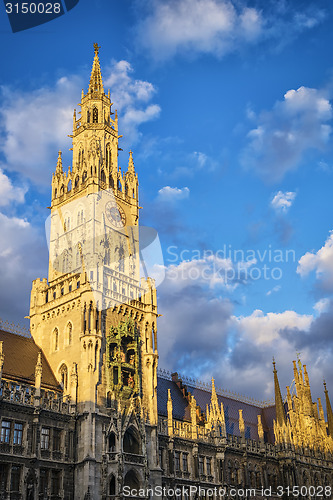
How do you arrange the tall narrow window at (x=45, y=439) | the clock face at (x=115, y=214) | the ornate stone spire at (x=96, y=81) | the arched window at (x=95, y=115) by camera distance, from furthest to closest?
the ornate stone spire at (x=96, y=81) < the arched window at (x=95, y=115) < the clock face at (x=115, y=214) < the tall narrow window at (x=45, y=439)

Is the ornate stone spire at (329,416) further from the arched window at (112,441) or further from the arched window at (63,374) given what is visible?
the arched window at (63,374)

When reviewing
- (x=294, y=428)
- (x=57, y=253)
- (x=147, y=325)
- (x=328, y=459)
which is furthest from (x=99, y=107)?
(x=328, y=459)

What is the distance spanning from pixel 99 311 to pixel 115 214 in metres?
13.3

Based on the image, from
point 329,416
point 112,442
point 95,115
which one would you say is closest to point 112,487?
point 112,442

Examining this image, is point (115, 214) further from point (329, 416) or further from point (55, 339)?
point (329, 416)

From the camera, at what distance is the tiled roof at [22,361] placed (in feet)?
161

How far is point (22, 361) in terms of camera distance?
169 feet

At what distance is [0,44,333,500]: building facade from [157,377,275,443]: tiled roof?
294 mm

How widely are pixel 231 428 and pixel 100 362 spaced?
28056mm

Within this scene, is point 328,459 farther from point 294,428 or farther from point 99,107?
point 99,107

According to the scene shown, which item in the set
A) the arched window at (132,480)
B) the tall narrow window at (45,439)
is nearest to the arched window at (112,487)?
the arched window at (132,480)

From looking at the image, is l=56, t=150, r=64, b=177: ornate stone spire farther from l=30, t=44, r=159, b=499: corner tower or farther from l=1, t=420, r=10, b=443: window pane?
l=1, t=420, r=10, b=443: window pane

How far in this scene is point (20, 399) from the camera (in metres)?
45.6

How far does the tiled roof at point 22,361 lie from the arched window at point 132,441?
7388 millimetres
